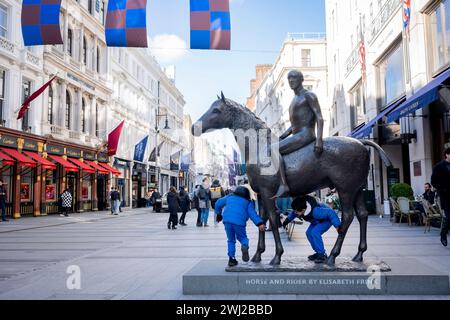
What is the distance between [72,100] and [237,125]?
2678cm

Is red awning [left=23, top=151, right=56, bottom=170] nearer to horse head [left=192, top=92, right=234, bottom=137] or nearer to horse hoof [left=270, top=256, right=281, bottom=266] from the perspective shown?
horse head [left=192, top=92, right=234, bottom=137]

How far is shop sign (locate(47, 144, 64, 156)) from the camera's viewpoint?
2561cm

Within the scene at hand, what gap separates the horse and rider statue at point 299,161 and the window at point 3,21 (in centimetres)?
2089

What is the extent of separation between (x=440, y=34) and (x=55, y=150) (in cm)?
2242

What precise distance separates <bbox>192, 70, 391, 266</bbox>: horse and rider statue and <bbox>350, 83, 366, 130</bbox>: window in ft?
61.7

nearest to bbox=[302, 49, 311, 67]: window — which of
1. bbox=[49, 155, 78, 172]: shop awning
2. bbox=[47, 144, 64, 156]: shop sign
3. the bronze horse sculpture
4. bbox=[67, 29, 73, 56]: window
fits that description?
bbox=[67, 29, 73, 56]: window

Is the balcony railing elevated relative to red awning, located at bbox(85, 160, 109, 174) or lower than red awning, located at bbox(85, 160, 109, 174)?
elevated

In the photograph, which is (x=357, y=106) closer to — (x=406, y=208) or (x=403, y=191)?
(x=403, y=191)

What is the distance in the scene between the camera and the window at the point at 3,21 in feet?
72.4

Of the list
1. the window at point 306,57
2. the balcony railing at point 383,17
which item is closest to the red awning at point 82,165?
the balcony railing at point 383,17

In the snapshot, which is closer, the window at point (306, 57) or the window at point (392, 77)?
the window at point (392, 77)

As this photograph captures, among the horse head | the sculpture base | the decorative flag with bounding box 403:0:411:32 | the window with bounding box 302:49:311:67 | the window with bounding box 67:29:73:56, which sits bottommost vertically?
the sculpture base

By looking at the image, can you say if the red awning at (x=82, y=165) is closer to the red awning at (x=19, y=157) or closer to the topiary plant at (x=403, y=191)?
the red awning at (x=19, y=157)

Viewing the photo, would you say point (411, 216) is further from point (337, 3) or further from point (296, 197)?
point (337, 3)
